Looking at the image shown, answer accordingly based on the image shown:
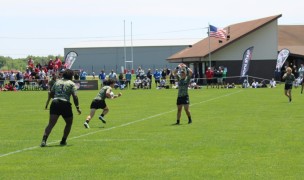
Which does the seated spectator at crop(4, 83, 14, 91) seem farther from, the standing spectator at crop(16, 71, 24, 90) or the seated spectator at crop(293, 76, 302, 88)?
the seated spectator at crop(293, 76, 302, 88)

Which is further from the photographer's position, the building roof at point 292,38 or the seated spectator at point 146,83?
the building roof at point 292,38

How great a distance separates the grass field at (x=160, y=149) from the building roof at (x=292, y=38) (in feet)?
138

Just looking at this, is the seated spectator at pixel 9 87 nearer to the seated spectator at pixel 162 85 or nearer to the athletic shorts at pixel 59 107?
the seated spectator at pixel 162 85

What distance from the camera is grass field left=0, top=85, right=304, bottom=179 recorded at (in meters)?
11.5

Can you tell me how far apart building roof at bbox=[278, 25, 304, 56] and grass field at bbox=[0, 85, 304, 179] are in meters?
42.1

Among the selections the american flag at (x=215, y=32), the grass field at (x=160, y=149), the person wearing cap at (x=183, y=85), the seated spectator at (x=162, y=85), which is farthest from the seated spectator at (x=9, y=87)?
the person wearing cap at (x=183, y=85)

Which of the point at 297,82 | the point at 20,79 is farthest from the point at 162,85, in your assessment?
the point at 20,79

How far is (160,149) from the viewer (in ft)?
48.3

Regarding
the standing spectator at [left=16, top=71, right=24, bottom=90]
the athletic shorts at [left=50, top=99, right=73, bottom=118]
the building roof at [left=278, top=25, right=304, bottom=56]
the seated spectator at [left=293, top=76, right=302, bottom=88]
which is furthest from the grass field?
the building roof at [left=278, top=25, right=304, bottom=56]

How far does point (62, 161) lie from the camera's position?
512 inches

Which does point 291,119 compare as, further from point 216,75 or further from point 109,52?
point 109,52

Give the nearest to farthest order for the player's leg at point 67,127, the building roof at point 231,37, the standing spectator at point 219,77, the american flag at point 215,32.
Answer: the player's leg at point 67,127
the standing spectator at point 219,77
the american flag at point 215,32
the building roof at point 231,37

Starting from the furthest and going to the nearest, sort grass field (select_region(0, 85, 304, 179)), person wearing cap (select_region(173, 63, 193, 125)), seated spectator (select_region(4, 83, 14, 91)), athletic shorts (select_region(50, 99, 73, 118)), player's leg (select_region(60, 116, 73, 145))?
seated spectator (select_region(4, 83, 14, 91))
person wearing cap (select_region(173, 63, 193, 125))
player's leg (select_region(60, 116, 73, 145))
athletic shorts (select_region(50, 99, 73, 118))
grass field (select_region(0, 85, 304, 179))

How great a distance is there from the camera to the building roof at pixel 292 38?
216 ft
